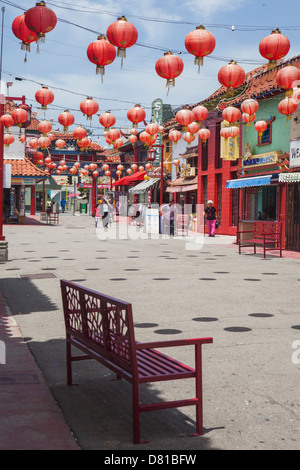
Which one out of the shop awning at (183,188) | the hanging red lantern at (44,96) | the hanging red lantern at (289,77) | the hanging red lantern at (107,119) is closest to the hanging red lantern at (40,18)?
the hanging red lantern at (289,77)

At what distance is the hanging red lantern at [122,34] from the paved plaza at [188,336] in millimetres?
4385

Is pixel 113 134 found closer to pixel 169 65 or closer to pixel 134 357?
pixel 169 65

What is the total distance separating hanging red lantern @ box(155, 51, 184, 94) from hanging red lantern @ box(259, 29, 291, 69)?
1.64m

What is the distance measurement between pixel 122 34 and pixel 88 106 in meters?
6.49

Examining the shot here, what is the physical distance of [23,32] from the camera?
28.8 feet

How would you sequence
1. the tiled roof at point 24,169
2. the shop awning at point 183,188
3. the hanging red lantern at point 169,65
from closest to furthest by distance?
the hanging red lantern at point 169,65
the shop awning at point 183,188
the tiled roof at point 24,169

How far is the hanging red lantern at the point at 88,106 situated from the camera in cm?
1555

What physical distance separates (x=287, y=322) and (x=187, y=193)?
3010cm

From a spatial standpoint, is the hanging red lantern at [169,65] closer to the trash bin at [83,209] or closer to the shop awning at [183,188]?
the shop awning at [183,188]

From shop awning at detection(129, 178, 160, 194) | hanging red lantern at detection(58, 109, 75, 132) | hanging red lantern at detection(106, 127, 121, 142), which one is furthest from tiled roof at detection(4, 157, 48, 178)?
hanging red lantern at detection(58, 109, 75, 132)
